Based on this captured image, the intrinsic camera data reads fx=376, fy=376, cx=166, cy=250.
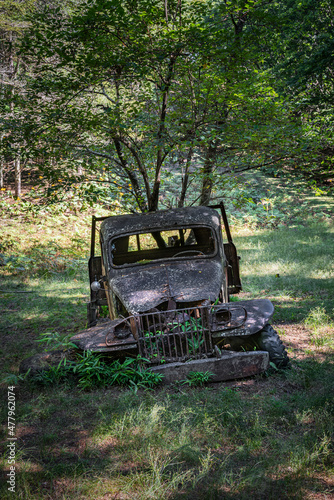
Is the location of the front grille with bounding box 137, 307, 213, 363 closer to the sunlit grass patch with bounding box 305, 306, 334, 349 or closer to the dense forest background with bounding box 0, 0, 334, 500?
the dense forest background with bounding box 0, 0, 334, 500

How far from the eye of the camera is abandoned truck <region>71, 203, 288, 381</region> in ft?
12.1

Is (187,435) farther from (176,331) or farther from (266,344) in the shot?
(266,344)

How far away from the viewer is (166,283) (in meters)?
4.47

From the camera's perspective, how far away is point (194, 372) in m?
3.65

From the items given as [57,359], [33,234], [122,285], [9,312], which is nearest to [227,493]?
[57,359]

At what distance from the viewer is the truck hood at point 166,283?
164 inches

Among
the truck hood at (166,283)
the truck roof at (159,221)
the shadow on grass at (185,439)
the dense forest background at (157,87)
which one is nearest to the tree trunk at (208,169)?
the dense forest background at (157,87)

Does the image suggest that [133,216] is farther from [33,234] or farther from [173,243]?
[33,234]

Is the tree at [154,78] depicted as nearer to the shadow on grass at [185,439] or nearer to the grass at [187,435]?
the grass at [187,435]

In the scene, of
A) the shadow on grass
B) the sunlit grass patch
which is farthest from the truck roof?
the shadow on grass

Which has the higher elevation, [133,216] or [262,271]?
[133,216]

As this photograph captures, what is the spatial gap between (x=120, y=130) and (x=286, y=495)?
17.0 feet

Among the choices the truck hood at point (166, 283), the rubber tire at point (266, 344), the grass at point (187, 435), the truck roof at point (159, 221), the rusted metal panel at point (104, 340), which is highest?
the truck roof at point (159, 221)

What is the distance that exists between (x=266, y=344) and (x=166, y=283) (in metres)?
1.32
